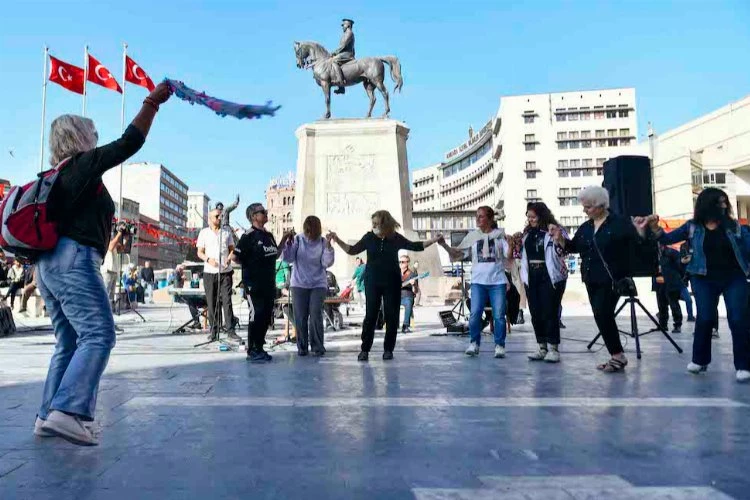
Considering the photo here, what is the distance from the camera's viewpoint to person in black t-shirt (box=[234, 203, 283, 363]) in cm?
669

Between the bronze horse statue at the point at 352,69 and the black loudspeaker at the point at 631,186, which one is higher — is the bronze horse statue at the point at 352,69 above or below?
above

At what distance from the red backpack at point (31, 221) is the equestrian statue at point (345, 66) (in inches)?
884

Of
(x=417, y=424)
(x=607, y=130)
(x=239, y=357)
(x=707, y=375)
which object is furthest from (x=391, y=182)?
(x=607, y=130)

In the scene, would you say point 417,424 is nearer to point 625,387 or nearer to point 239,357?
point 625,387

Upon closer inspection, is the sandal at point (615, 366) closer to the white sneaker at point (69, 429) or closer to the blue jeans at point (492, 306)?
the blue jeans at point (492, 306)

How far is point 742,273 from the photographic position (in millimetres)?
5199

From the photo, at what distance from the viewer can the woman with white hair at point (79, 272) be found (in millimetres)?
3062

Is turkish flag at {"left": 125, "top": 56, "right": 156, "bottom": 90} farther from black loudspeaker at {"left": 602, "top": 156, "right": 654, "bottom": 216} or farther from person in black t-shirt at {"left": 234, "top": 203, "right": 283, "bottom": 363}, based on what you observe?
black loudspeaker at {"left": 602, "top": 156, "right": 654, "bottom": 216}

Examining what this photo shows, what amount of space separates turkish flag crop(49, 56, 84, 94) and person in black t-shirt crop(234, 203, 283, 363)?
2004 centimetres

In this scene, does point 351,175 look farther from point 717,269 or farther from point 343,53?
point 717,269

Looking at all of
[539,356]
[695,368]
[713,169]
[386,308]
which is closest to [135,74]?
[386,308]

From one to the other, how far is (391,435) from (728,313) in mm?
3754

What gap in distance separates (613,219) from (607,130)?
87861mm

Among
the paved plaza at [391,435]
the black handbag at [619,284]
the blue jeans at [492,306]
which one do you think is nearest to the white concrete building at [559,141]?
the blue jeans at [492,306]
